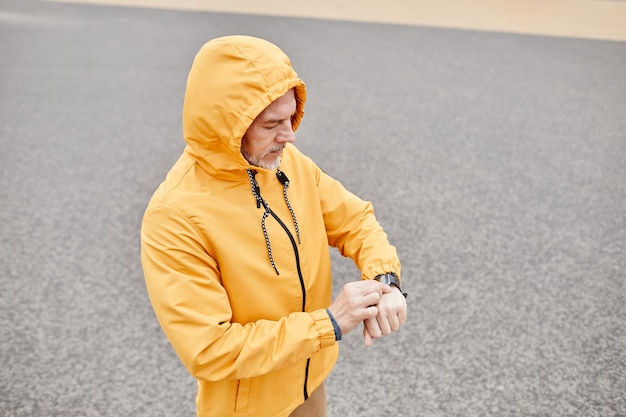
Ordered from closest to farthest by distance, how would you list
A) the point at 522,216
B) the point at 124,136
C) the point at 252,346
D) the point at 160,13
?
the point at 252,346, the point at 522,216, the point at 124,136, the point at 160,13

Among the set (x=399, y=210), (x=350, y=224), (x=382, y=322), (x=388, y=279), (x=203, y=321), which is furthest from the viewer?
(x=399, y=210)

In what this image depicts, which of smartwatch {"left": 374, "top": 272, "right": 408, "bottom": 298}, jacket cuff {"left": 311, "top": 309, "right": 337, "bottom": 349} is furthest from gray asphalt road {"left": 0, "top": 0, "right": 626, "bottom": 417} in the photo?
jacket cuff {"left": 311, "top": 309, "right": 337, "bottom": 349}

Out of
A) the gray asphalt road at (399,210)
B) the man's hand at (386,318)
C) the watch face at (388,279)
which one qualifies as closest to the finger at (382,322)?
the man's hand at (386,318)

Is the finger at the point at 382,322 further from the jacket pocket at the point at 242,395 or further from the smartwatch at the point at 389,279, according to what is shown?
the jacket pocket at the point at 242,395

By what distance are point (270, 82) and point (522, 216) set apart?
99.7 inches

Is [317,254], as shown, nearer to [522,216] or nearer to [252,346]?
[252,346]

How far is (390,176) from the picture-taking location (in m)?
3.75

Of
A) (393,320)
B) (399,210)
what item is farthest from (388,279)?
(399,210)

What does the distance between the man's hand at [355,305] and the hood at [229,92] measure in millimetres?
328

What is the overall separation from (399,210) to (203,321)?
2.36 meters

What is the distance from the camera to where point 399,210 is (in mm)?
3359

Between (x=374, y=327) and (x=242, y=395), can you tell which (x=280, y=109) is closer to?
(x=374, y=327)

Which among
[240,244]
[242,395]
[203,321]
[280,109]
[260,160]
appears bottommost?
[242,395]

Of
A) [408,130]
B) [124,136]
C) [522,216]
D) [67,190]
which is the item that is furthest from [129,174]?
[522,216]
